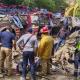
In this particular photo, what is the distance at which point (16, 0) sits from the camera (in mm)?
50562

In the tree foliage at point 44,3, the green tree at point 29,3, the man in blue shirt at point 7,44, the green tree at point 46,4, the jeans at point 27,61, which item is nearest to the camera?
the jeans at point 27,61

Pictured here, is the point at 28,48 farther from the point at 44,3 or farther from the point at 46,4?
the point at 46,4

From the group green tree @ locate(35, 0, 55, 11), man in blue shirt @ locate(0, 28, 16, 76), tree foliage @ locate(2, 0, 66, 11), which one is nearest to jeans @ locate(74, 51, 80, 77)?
man in blue shirt @ locate(0, 28, 16, 76)

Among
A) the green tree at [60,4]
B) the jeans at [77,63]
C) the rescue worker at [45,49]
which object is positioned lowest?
the green tree at [60,4]

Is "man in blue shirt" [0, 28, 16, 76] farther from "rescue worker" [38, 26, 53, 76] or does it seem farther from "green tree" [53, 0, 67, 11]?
"green tree" [53, 0, 67, 11]

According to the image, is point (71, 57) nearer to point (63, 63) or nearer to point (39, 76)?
point (63, 63)

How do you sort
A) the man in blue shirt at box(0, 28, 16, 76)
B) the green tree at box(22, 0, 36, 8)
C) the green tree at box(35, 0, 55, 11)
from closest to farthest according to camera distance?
the man in blue shirt at box(0, 28, 16, 76), the green tree at box(22, 0, 36, 8), the green tree at box(35, 0, 55, 11)

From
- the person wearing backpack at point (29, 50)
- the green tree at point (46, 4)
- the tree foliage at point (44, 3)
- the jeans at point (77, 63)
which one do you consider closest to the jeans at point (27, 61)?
the person wearing backpack at point (29, 50)

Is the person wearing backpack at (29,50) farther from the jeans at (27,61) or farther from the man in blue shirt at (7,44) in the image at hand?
the man in blue shirt at (7,44)

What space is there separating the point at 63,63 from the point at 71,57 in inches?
14.6

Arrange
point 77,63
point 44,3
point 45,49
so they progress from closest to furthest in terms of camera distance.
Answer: point 45,49, point 77,63, point 44,3

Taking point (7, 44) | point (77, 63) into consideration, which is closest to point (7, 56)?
point (7, 44)

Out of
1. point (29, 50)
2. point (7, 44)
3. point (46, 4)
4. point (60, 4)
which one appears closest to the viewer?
point (29, 50)

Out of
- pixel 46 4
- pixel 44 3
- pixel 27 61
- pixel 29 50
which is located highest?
pixel 29 50
